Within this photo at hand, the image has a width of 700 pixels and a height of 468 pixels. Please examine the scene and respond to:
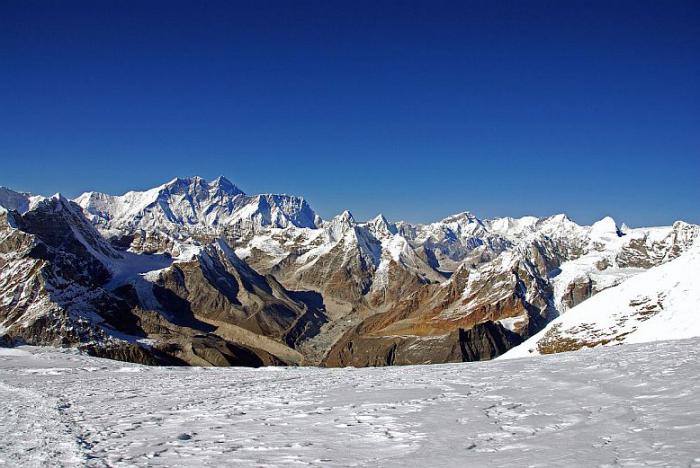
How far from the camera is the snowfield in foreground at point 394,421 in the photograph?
11867mm

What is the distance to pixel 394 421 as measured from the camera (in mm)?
15664

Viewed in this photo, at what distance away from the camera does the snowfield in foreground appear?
11.9 m

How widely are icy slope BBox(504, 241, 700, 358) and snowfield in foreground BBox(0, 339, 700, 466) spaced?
54.5 ft

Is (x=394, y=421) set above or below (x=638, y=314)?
below

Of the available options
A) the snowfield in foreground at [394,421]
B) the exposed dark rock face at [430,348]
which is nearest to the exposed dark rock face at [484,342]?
Answer: the exposed dark rock face at [430,348]

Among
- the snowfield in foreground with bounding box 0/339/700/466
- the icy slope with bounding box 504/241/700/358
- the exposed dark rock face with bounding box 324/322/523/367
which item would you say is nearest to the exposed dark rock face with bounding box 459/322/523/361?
the exposed dark rock face with bounding box 324/322/523/367

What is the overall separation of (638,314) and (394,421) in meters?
38.9

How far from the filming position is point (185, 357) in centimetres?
15925

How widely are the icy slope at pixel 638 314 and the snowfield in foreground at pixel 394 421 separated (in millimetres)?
16602

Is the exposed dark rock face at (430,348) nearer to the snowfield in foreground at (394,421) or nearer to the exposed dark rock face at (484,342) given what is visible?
the exposed dark rock face at (484,342)

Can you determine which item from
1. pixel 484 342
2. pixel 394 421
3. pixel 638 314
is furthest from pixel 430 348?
pixel 394 421

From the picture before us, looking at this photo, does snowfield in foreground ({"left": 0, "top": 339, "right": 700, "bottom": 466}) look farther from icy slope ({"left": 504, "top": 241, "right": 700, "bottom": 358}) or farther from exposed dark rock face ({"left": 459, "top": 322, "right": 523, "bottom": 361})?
exposed dark rock face ({"left": 459, "top": 322, "right": 523, "bottom": 361})

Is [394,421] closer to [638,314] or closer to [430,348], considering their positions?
[638,314]

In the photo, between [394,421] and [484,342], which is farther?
[484,342]
